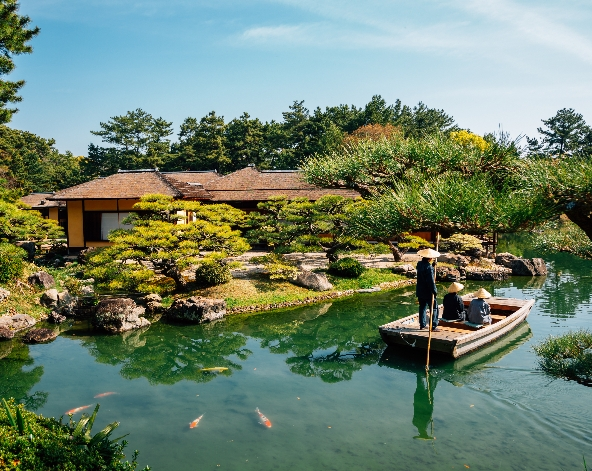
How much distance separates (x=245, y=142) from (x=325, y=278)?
95.8 ft

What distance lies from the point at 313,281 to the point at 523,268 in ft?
36.2

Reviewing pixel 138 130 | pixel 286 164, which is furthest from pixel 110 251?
pixel 138 130

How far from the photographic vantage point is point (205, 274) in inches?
646

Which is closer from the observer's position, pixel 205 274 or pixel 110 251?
pixel 110 251

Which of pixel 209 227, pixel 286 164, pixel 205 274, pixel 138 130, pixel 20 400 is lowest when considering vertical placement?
pixel 20 400

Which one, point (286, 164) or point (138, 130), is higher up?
point (138, 130)

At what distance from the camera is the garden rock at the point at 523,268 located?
2228 cm

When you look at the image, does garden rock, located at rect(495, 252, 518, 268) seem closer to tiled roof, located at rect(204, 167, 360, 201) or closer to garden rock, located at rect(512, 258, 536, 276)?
garden rock, located at rect(512, 258, 536, 276)

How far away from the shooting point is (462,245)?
25109mm

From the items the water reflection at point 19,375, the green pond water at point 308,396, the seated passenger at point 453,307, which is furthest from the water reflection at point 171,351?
the seated passenger at point 453,307

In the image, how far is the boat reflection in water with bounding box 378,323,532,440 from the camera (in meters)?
8.62

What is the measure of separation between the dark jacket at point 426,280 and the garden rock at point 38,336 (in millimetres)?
9442

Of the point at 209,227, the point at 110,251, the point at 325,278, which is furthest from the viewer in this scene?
the point at 325,278

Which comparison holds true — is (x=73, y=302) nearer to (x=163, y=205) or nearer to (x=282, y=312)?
(x=163, y=205)
